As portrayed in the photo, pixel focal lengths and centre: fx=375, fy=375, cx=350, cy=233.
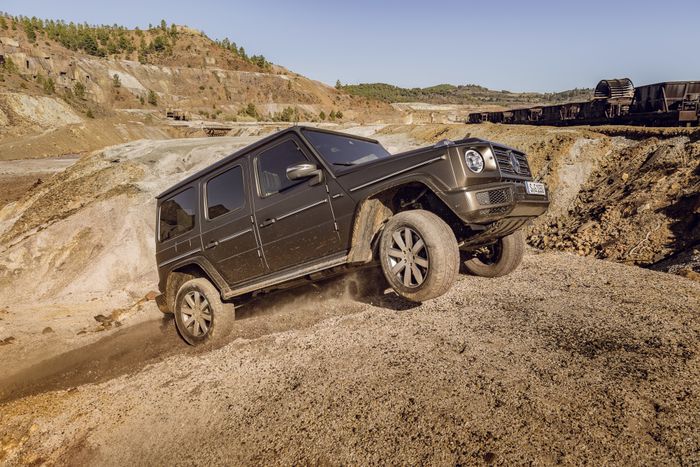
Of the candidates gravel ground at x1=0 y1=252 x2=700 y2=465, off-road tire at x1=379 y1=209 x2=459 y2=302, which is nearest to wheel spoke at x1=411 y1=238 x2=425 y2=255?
off-road tire at x1=379 y1=209 x2=459 y2=302

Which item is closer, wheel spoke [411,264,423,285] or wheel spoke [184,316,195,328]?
wheel spoke [411,264,423,285]

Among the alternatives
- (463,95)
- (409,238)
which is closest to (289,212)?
(409,238)

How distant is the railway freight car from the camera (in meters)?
14.1

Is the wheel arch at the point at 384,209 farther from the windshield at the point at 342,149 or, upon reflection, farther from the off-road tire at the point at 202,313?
the off-road tire at the point at 202,313

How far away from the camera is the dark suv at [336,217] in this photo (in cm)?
336

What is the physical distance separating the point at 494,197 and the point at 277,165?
2.33 metres

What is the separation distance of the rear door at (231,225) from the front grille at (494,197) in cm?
246

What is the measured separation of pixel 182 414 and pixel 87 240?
848cm

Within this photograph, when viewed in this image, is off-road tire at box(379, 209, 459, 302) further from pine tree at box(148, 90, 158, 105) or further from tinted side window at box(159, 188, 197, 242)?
pine tree at box(148, 90, 158, 105)

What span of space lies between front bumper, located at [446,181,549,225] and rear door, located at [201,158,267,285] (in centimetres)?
230

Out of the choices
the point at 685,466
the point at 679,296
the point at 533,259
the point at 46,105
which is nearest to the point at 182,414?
the point at 685,466

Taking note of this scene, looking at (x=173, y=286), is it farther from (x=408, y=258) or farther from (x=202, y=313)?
(x=408, y=258)

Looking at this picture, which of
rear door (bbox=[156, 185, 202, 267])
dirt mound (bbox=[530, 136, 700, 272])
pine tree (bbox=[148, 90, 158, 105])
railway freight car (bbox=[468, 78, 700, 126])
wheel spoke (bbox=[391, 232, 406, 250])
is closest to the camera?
wheel spoke (bbox=[391, 232, 406, 250])

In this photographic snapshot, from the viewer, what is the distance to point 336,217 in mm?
3785
